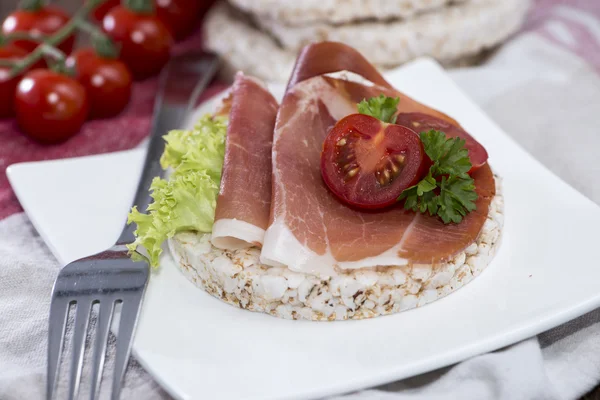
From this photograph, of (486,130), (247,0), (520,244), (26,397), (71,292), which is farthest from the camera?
(247,0)

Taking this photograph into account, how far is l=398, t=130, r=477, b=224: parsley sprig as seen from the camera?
248 cm

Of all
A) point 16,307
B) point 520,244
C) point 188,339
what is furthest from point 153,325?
point 520,244

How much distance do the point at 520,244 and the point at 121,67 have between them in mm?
2724

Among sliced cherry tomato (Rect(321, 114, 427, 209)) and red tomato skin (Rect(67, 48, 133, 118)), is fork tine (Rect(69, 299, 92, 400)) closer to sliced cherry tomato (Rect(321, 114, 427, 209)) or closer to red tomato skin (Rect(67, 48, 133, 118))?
sliced cherry tomato (Rect(321, 114, 427, 209))

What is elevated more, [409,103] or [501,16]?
[409,103]

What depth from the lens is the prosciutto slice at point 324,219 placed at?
2357 millimetres

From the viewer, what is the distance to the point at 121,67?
14.0ft

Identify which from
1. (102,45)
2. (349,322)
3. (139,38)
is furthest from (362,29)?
(349,322)

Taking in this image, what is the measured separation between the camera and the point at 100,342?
220 centimetres

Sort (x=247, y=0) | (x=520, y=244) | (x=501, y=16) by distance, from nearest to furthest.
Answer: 1. (x=520, y=244)
2. (x=247, y=0)
3. (x=501, y=16)

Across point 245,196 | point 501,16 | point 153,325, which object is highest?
point 245,196

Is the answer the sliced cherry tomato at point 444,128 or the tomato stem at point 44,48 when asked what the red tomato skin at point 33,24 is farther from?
the sliced cherry tomato at point 444,128

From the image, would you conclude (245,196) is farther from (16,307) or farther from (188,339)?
(16,307)

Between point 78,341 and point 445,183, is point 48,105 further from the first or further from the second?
point 445,183
